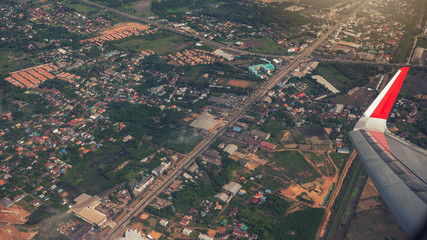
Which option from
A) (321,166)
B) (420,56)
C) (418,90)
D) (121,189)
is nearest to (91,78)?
(121,189)

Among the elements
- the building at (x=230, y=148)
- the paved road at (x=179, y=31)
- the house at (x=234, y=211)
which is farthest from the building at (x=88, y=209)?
the paved road at (x=179, y=31)

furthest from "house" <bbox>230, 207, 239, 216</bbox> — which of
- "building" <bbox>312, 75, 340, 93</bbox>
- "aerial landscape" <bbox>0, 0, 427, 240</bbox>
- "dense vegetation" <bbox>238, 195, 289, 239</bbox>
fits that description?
"building" <bbox>312, 75, 340, 93</bbox>

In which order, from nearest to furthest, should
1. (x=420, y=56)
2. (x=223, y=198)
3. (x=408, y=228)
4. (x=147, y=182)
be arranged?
1. (x=408, y=228)
2. (x=223, y=198)
3. (x=147, y=182)
4. (x=420, y=56)

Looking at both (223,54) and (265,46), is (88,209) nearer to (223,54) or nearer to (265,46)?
(223,54)

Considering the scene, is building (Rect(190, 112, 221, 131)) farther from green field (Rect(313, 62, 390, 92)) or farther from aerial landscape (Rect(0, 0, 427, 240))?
green field (Rect(313, 62, 390, 92))

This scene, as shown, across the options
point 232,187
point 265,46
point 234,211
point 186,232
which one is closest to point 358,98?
point 265,46

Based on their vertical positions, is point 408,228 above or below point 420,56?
above

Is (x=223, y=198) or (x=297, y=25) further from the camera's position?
(x=297, y=25)

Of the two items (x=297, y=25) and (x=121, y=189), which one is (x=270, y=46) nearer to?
(x=297, y=25)
